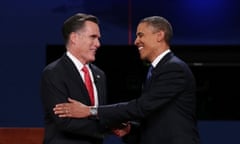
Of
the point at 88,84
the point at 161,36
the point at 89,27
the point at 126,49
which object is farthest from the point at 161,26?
the point at 126,49

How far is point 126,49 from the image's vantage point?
464 cm

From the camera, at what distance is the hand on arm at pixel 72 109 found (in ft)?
8.13

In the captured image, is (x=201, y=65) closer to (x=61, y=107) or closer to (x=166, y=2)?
(x=166, y=2)

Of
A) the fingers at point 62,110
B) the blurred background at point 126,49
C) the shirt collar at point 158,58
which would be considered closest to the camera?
the fingers at point 62,110

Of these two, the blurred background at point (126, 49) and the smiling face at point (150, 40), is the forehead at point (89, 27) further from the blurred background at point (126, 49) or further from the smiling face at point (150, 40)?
the blurred background at point (126, 49)

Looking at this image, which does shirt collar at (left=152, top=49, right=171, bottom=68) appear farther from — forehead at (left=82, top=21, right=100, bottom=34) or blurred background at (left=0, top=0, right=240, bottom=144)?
blurred background at (left=0, top=0, right=240, bottom=144)

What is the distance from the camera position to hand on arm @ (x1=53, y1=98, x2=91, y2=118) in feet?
8.13

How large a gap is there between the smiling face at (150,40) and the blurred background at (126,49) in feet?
6.17

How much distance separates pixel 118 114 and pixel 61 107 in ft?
0.93

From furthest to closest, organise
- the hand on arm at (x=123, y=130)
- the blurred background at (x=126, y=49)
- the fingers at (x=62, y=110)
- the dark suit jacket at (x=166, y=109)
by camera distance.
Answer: the blurred background at (x=126, y=49)
the hand on arm at (x=123, y=130)
the dark suit jacket at (x=166, y=109)
the fingers at (x=62, y=110)

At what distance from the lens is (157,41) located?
271 cm

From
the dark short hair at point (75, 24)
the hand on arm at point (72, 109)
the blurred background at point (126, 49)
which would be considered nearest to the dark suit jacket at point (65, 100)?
the hand on arm at point (72, 109)

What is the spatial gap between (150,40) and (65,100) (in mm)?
505

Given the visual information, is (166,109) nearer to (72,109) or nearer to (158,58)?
(158,58)
